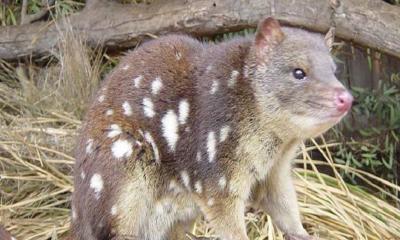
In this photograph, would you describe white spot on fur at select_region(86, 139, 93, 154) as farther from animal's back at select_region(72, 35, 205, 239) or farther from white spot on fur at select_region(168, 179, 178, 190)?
white spot on fur at select_region(168, 179, 178, 190)

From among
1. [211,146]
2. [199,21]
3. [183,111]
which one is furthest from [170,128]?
[199,21]

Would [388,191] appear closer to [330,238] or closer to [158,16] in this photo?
[330,238]

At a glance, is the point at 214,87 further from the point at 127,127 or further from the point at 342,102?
the point at 342,102

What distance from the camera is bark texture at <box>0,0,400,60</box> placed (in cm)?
507

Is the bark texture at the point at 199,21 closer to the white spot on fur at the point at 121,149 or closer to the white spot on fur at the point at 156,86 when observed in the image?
the white spot on fur at the point at 156,86

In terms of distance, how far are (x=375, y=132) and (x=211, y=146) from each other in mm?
2431

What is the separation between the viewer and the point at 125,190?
3.66m

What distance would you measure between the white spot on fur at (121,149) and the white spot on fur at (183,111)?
211mm

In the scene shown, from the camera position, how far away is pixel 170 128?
370 centimetres

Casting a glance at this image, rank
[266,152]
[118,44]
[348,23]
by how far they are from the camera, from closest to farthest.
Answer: [266,152] < [348,23] < [118,44]

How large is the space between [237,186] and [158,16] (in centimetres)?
236

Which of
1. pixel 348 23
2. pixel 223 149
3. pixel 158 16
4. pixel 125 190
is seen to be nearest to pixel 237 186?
pixel 223 149

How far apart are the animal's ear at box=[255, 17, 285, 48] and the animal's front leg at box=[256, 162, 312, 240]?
46cm

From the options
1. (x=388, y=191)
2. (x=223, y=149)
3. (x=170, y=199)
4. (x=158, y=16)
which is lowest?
(x=388, y=191)
